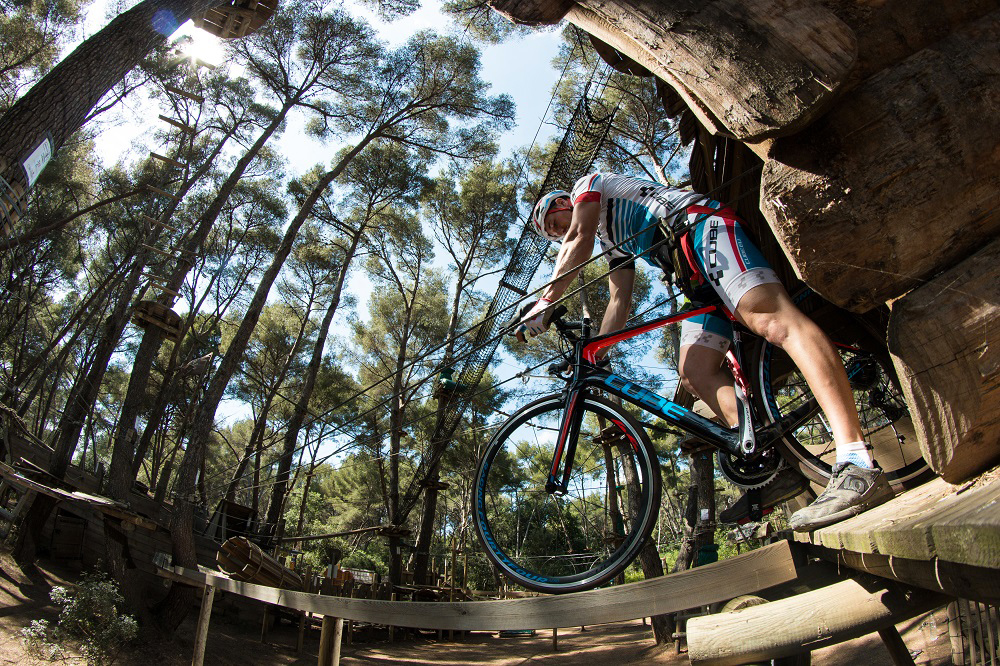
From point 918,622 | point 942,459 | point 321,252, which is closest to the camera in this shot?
point 942,459

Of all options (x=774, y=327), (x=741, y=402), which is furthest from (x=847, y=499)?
(x=741, y=402)

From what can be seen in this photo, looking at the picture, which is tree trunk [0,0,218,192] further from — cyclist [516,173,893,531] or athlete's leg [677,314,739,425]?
athlete's leg [677,314,739,425]

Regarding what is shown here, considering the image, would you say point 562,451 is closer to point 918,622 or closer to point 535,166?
point 918,622

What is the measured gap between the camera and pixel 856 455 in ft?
5.08

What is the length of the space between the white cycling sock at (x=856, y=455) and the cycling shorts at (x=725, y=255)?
0.54m

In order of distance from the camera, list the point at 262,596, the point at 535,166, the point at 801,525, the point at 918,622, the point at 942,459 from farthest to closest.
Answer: the point at 535,166, the point at 918,622, the point at 262,596, the point at 801,525, the point at 942,459

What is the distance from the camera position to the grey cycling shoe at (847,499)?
1.50 meters

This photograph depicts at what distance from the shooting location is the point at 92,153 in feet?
55.2

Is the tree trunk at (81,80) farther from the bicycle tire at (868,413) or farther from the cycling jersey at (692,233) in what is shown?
the bicycle tire at (868,413)

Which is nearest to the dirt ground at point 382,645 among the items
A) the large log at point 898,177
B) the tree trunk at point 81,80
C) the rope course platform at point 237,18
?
the large log at point 898,177

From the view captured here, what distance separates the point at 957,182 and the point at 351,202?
57.2 ft

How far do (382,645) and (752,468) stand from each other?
13864mm

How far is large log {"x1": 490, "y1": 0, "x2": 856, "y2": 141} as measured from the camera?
1.45 m

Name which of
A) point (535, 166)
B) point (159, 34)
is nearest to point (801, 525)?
point (159, 34)
